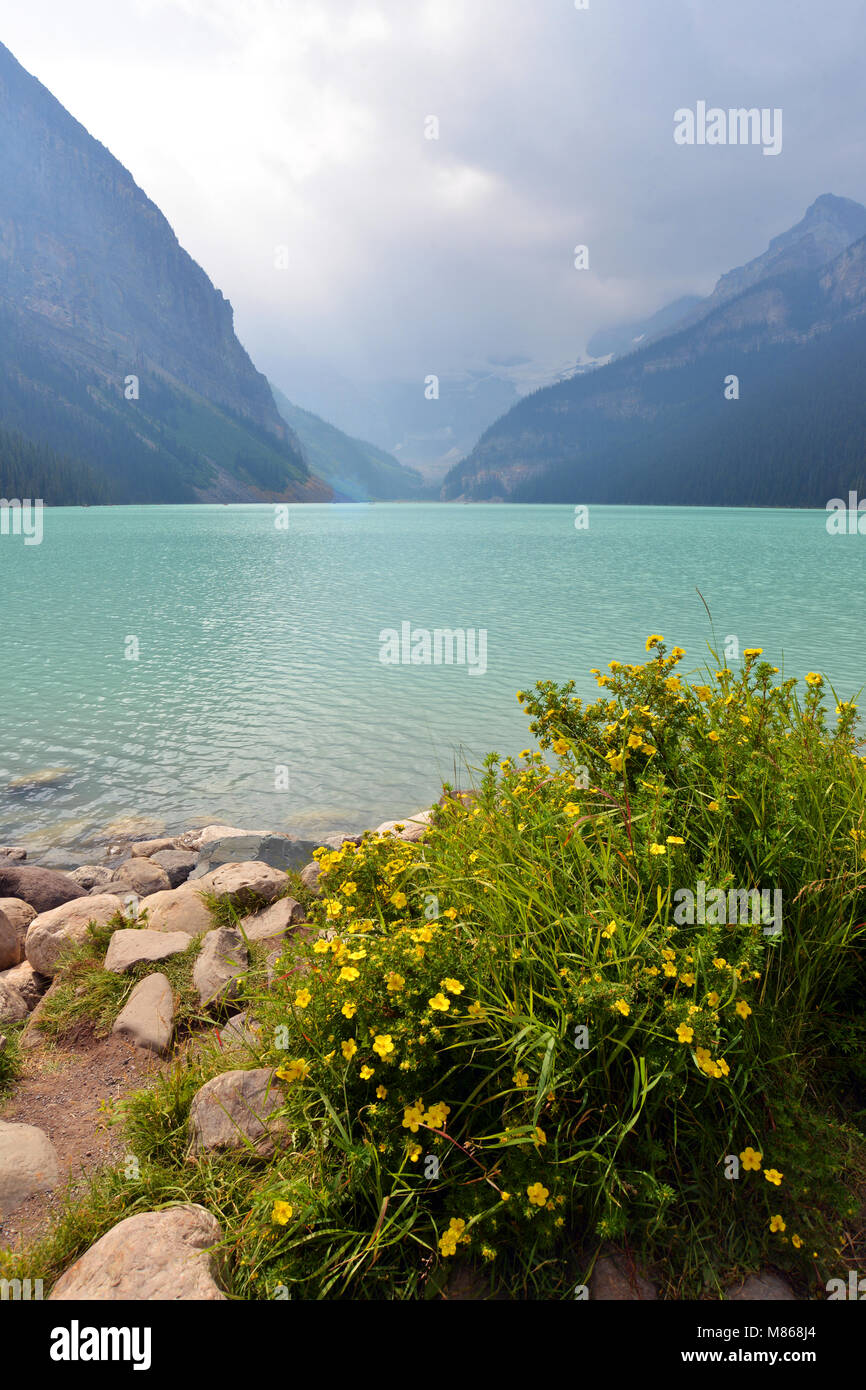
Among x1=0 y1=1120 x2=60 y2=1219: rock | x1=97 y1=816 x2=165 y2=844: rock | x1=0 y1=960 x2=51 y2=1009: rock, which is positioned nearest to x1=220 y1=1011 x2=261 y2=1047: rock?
x1=0 y1=1120 x2=60 y2=1219: rock

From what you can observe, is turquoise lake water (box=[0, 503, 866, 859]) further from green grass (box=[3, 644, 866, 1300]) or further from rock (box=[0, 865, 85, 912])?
green grass (box=[3, 644, 866, 1300])

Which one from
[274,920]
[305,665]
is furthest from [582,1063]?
[305,665]

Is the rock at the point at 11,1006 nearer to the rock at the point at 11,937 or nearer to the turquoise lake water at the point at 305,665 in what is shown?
the rock at the point at 11,937

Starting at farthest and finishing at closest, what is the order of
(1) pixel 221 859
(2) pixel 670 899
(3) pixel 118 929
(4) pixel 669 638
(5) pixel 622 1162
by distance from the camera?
(4) pixel 669 638, (1) pixel 221 859, (3) pixel 118 929, (2) pixel 670 899, (5) pixel 622 1162

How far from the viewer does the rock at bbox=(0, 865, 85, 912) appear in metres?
8.27

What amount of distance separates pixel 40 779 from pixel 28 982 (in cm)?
852

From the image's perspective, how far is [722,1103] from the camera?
2.93 m

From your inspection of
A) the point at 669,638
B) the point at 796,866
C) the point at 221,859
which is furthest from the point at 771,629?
the point at 796,866

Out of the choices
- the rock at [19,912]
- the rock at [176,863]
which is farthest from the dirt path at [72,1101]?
the rock at [176,863]

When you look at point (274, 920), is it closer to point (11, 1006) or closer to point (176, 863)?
point (11, 1006)

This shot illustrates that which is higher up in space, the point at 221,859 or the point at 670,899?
the point at 670,899

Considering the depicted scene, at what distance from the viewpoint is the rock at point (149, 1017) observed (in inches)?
187

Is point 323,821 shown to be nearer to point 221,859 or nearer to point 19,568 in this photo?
point 221,859

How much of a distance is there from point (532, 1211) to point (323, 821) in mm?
9760
